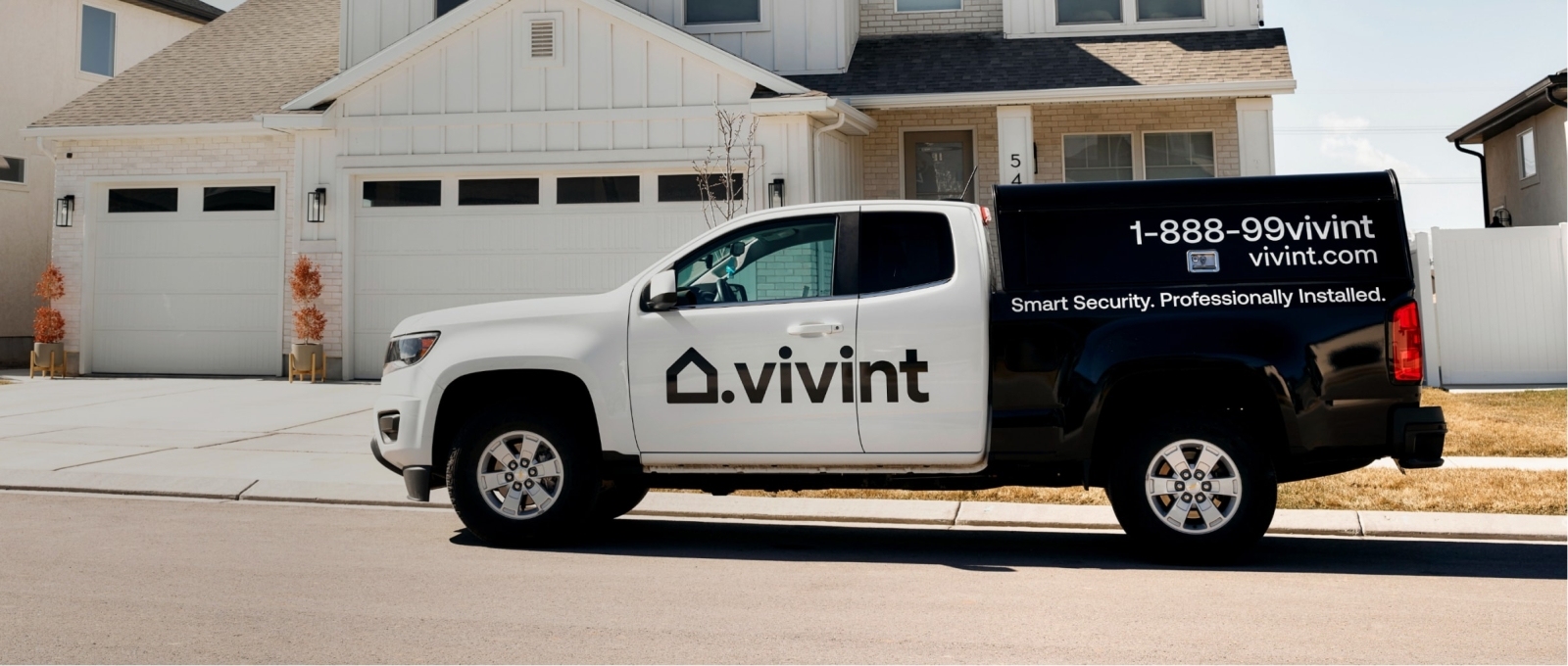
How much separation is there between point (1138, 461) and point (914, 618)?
5.79 ft

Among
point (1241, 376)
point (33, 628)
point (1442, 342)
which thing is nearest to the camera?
point (33, 628)

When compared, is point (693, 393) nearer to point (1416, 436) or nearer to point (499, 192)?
point (1416, 436)

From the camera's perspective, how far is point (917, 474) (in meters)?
6.54

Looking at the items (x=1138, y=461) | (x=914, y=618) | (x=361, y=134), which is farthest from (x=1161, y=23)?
(x=914, y=618)

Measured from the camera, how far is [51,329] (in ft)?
56.5

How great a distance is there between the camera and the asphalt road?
468cm

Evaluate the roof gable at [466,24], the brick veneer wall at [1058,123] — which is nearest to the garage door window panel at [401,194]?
the roof gable at [466,24]

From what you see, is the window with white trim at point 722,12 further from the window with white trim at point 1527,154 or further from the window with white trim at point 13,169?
the window with white trim at point 1527,154

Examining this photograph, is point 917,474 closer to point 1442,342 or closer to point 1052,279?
point 1052,279

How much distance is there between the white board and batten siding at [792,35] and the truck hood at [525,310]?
10.6 meters

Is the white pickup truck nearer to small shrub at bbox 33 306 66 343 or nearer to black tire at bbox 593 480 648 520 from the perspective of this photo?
black tire at bbox 593 480 648 520

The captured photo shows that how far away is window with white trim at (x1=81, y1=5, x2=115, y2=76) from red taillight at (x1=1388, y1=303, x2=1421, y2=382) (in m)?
23.6

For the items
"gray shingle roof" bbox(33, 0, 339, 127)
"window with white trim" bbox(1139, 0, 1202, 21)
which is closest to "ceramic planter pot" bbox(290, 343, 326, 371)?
"gray shingle roof" bbox(33, 0, 339, 127)

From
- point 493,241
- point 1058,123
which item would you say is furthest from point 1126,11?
point 493,241
